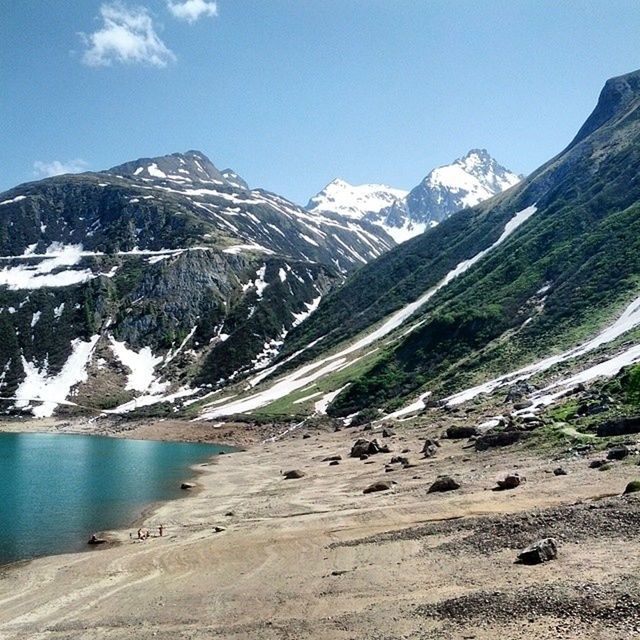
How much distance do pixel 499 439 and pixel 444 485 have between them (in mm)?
14182

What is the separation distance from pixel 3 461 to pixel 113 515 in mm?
49330

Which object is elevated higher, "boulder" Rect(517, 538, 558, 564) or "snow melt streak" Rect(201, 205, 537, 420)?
"snow melt streak" Rect(201, 205, 537, 420)

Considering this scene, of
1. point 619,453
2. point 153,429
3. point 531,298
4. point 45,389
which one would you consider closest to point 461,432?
point 619,453

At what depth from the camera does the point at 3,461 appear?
3551 inches

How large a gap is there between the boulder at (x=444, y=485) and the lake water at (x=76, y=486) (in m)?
26.4

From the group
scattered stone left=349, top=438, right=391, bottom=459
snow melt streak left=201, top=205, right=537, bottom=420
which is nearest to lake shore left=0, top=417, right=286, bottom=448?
snow melt streak left=201, top=205, right=537, bottom=420

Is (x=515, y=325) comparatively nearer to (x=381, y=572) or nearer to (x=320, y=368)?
(x=320, y=368)

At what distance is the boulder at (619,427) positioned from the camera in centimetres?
3938

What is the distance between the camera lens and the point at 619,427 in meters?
40.1

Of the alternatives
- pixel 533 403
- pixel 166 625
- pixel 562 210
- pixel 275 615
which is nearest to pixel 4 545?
pixel 166 625

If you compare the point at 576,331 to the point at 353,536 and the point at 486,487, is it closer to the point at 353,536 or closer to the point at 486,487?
the point at 486,487

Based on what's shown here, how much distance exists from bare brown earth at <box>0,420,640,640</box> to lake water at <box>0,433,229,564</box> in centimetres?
636

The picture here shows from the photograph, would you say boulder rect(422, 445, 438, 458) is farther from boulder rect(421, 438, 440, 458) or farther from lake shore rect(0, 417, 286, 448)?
lake shore rect(0, 417, 286, 448)

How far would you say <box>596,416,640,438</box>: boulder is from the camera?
39375mm
